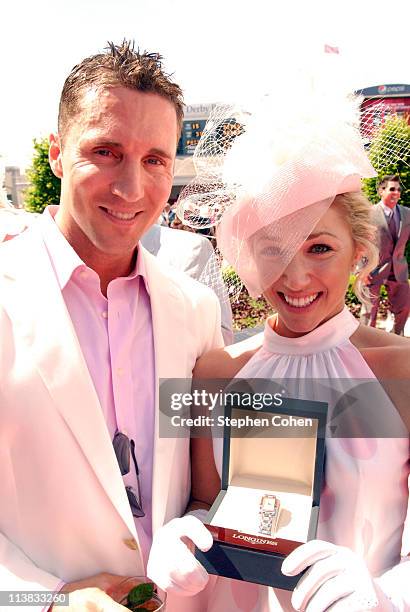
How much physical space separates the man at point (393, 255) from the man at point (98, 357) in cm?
578

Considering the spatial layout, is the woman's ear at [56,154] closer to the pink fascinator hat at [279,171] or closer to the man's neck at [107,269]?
the man's neck at [107,269]

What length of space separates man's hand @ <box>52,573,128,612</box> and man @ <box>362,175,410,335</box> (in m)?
6.20

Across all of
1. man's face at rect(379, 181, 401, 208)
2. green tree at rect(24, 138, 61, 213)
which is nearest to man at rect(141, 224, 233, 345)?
man's face at rect(379, 181, 401, 208)

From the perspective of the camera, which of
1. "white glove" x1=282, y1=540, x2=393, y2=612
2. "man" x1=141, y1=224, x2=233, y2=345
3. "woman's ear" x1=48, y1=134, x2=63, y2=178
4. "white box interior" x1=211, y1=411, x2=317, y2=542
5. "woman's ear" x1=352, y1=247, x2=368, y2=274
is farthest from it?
"man" x1=141, y1=224, x2=233, y2=345

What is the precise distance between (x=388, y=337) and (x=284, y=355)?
35 centimetres

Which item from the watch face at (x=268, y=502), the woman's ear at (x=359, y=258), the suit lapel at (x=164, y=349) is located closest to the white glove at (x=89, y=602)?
the suit lapel at (x=164, y=349)

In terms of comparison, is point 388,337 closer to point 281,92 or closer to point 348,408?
point 348,408

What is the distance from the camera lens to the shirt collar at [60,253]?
5.82 ft

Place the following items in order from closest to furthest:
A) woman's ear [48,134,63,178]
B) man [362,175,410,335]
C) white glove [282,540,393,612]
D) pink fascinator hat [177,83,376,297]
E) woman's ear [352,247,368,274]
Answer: white glove [282,540,393,612] < pink fascinator hat [177,83,376,297] < woman's ear [352,247,368,274] < woman's ear [48,134,63,178] < man [362,175,410,335]

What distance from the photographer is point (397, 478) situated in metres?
1.58

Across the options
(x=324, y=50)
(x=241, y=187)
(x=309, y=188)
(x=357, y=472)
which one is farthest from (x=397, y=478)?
(x=324, y=50)

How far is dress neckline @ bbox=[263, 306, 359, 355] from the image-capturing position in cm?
182

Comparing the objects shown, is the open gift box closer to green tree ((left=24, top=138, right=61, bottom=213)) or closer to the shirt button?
the shirt button

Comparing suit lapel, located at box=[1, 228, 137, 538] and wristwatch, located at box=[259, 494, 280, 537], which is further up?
suit lapel, located at box=[1, 228, 137, 538]
